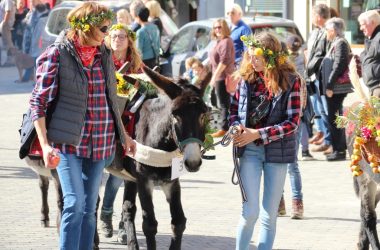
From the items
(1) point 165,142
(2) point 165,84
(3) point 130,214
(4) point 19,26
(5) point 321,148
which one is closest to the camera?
(2) point 165,84

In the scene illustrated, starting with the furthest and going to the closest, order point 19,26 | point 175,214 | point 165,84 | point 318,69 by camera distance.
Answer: point 19,26, point 318,69, point 175,214, point 165,84

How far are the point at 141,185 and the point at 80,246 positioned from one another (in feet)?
4.34

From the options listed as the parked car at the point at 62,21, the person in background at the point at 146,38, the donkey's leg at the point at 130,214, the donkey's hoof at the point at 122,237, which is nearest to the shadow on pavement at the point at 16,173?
the person in background at the point at 146,38

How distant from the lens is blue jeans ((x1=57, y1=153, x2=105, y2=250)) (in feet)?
24.1

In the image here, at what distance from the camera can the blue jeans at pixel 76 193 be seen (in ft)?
24.1

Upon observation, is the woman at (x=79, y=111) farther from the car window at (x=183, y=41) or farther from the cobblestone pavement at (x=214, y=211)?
the car window at (x=183, y=41)

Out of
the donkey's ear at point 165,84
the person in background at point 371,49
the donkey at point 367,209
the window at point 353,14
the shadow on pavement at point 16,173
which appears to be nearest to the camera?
the donkey's ear at point 165,84

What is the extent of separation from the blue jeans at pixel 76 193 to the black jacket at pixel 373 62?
18.6 ft

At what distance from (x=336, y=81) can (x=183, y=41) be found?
5.99 meters

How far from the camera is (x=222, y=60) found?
17.1 metres

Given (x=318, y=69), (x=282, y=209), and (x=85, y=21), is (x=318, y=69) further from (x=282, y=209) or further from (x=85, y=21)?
(x=85, y=21)

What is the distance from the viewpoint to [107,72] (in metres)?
7.66

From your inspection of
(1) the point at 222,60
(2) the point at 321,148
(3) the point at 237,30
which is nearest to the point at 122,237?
(2) the point at 321,148

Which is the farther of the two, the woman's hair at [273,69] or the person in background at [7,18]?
the person in background at [7,18]
